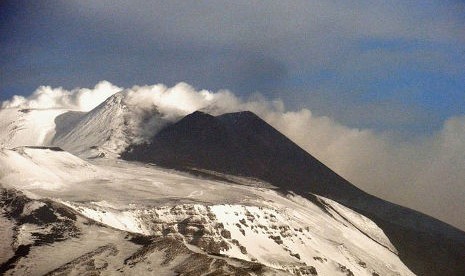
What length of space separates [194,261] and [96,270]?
16.9 m

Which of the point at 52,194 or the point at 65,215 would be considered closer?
the point at 65,215

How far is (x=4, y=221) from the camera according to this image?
449 ft

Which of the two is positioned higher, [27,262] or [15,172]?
[15,172]

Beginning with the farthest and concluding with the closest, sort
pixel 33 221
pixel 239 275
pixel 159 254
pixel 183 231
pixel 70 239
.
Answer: pixel 183 231, pixel 33 221, pixel 70 239, pixel 159 254, pixel 239 275

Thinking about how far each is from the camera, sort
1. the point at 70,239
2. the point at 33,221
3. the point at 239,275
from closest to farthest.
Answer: the point at 239,275
the point at 70,239
the point at 33,221

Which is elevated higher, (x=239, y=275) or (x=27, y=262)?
(x=239, y=275)

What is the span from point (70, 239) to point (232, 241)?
236 ft

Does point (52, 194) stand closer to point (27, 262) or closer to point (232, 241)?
point (232, 241)

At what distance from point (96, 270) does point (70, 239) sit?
60.6 ft

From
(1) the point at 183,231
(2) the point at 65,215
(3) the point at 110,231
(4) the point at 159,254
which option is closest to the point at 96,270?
(4) the point at 159,254

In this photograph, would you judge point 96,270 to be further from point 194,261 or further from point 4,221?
point 4,221

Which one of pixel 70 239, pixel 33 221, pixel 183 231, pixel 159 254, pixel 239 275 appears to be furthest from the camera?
pixel 183 231

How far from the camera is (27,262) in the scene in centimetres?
11406

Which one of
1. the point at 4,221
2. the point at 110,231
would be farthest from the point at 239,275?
the point at 4,221
